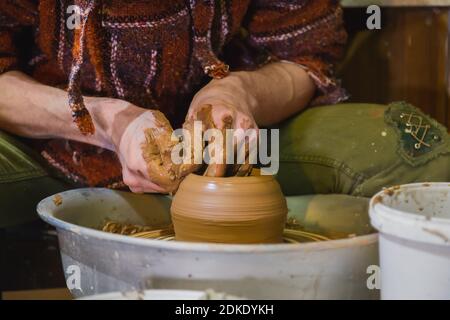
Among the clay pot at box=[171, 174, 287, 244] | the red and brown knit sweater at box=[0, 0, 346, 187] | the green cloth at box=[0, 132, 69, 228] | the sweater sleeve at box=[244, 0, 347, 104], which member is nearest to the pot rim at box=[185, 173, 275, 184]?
the clay pot at box=[171, 174, 287, 244]

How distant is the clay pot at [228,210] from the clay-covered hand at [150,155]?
0.11 ft

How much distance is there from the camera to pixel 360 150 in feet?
4.38

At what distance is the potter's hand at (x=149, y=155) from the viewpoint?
105cm

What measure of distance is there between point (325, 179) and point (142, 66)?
0.45m

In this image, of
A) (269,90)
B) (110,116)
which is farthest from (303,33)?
(110,116)

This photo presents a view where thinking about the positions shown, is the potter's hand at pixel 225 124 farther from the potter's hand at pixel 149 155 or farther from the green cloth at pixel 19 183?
the green cloth at pixel 19 183

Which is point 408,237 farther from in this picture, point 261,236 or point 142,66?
point 142,66

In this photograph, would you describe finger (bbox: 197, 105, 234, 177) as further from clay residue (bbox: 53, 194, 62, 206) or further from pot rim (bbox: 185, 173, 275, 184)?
clay residue (bbox: 53, 194, 62, 206)

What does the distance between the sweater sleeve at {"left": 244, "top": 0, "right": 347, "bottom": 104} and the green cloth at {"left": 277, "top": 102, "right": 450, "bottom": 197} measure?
0.33 ft

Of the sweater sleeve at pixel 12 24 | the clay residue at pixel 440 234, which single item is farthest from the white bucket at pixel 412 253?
the sweater sleeve at pixel 12 24

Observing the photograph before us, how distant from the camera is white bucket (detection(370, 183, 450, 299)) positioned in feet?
2.63

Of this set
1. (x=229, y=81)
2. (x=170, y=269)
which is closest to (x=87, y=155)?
(x=229, y=81)

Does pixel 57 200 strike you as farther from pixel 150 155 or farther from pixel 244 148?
pixel 244 148

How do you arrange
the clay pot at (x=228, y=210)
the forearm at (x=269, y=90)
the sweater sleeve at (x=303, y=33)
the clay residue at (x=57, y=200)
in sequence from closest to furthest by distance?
the clay pot at (x=228, y=210) < the clay residue at (x=57, y=200) < the forearm at (x=269, y=90) < the sweater sleeve at (x=303, y=33)
